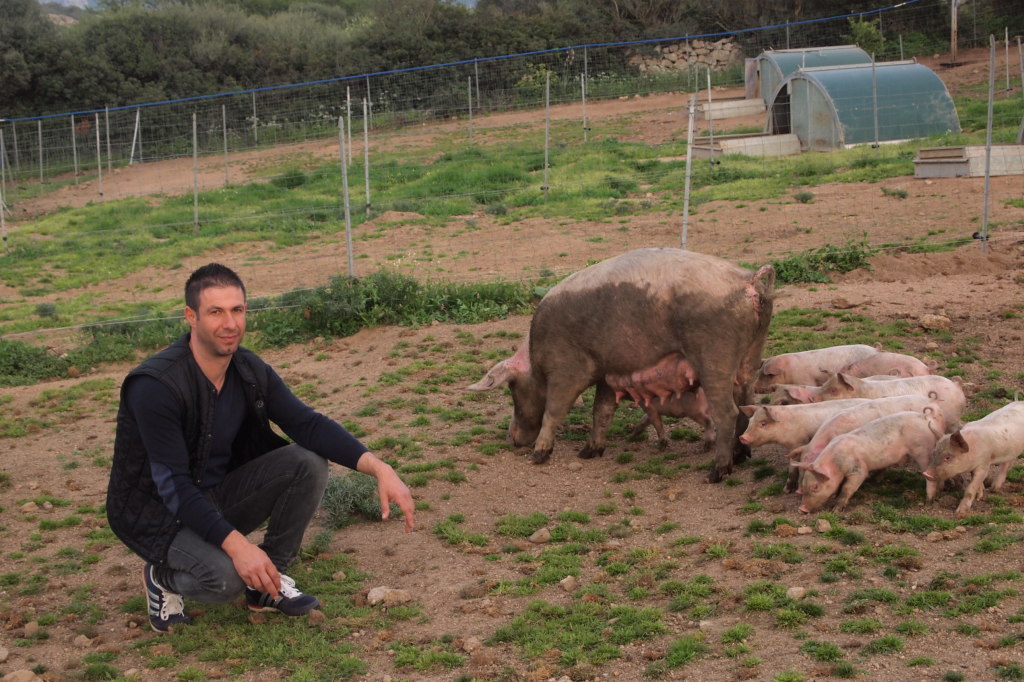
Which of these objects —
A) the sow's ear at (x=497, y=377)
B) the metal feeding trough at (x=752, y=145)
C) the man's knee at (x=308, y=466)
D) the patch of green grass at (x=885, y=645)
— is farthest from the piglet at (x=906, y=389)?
the metal feeding trough at (x=752, y=145)

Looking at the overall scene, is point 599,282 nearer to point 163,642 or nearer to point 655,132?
point 163,642

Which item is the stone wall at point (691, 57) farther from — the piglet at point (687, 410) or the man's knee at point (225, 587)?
the man's knee at point (225, 587)

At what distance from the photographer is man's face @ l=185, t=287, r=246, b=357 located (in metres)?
5.12

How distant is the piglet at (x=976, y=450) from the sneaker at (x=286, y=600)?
3520 mm

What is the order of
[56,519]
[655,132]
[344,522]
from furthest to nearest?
[655,132] → [56,519] → [344,522]

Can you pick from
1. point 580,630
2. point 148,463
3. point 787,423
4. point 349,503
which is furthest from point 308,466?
point 787,423

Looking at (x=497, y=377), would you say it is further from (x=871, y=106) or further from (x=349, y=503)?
(x=871, y=106)

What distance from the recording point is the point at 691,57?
37.0 meters

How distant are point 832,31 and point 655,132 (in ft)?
40.8

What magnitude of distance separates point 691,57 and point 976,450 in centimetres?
3305

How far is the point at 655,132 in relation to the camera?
25.7 metres

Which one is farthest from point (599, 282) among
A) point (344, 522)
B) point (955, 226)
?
point (955, 226)

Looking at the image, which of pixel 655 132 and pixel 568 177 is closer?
pixel 568 177

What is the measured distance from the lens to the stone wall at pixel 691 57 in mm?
35438
